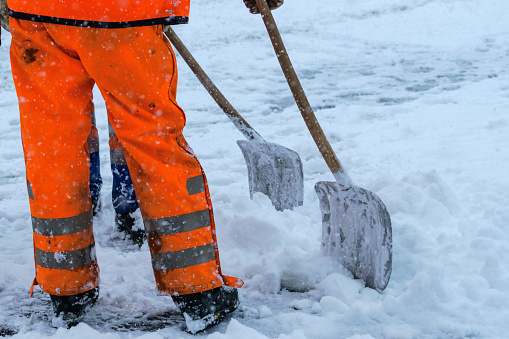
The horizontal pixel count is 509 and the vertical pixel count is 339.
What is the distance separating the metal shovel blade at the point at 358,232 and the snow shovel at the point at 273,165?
474mm

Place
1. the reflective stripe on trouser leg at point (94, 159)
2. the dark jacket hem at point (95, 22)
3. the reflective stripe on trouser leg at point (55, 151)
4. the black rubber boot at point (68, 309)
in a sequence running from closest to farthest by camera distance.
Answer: the dark jacket hem at point (95, 22)
the reflective stripe on trouser leg at point (55, 151)
the black rubber boot at point (68, 309)
the reflective stripe on trouser leg at point (94, 159)

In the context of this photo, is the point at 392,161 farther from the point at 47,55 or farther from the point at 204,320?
the point at 47,55

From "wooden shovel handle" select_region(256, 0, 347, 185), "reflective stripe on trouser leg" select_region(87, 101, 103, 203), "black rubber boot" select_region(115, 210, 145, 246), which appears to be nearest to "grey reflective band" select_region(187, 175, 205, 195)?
"wooden shovel handle" select_region(256, 0, 347, 185)

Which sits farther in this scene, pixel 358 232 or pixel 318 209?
pixel 318 209

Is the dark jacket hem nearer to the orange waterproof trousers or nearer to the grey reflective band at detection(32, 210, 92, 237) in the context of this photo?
the orange waterproof trousers

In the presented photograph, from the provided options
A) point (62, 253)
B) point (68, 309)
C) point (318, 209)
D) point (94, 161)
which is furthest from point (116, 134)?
point (318, 209)

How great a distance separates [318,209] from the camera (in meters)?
2.80

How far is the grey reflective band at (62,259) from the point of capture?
1.80 m

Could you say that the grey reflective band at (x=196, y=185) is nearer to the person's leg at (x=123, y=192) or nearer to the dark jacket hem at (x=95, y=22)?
the dark jacket hem at (x=95, y=22)

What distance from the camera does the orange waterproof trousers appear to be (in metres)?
1.67

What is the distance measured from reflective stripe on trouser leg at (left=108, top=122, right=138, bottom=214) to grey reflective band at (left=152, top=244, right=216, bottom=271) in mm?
819

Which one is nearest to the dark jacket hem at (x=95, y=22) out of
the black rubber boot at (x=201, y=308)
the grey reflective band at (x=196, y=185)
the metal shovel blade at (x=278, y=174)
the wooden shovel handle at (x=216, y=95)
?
the grey reflective band at (x=196, y=185)

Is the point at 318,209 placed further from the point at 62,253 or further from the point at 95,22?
the point at 95,22

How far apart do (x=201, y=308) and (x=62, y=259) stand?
0.48m
